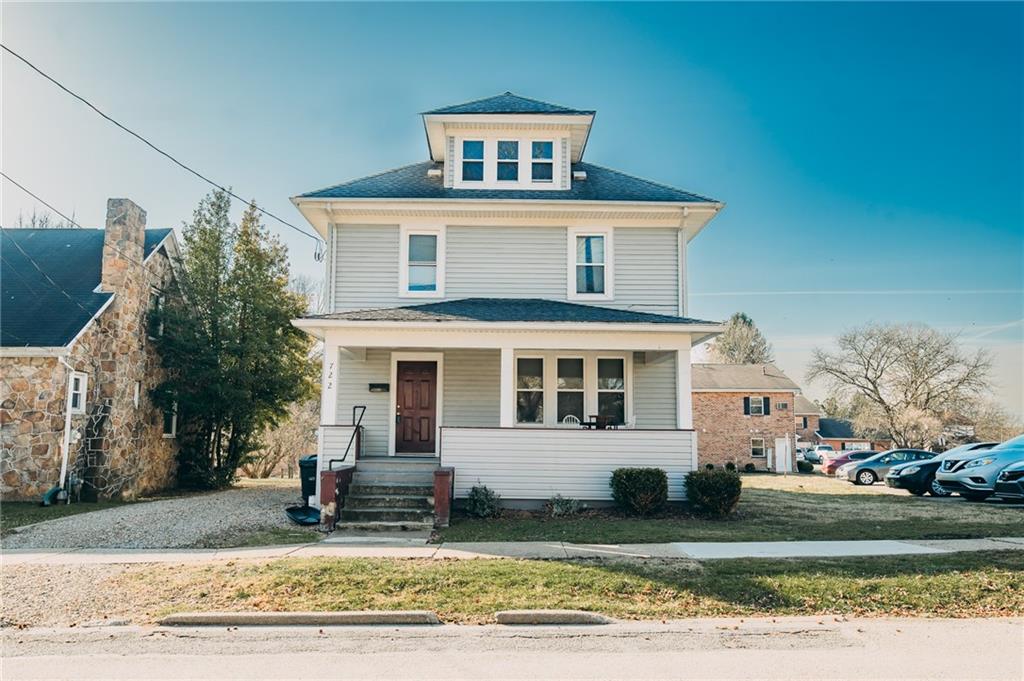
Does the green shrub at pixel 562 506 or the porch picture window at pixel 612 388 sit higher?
the porch picture window at pixel 612 388

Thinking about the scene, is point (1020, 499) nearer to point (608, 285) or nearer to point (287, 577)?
point (608, 285)

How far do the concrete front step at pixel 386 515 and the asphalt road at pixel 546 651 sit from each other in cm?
535

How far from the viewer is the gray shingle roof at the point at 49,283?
15.4m

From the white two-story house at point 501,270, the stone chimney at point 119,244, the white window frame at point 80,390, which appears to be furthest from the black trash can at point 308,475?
the stone chimney at point 119,244

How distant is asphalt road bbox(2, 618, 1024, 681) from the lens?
193 inches

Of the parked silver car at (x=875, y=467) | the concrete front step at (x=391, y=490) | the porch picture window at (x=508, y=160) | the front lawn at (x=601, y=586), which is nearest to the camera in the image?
the front lawn at (x=601, y=586)

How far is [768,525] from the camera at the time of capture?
11.5m

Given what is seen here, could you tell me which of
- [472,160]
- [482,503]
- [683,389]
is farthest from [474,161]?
[482,503]

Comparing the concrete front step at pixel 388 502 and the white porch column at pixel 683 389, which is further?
the white porch column at pixel 683 389

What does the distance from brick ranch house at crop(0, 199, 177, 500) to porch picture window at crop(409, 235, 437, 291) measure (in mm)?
7546

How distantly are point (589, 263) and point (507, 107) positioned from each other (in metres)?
4.62

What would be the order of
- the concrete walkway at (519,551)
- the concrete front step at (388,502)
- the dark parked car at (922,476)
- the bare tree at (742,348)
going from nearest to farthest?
the concrete walkway at (519,551) → the concrete front step at (388,502) → the dark parked car at (922,476) → the bare tree at (742,348)

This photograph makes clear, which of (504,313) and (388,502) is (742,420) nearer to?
(504,313)

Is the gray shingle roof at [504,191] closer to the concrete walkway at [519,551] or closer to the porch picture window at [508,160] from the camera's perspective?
the porch picture window at [508,160]
